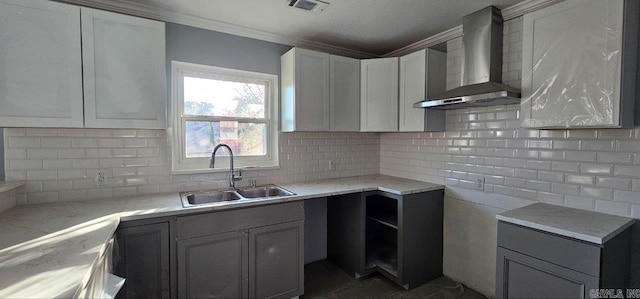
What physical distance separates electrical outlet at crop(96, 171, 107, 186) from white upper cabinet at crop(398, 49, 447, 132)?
2.65m

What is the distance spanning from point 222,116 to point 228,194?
0.73 meters

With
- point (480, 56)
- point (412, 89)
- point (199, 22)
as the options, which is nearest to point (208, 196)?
point (199, 22)

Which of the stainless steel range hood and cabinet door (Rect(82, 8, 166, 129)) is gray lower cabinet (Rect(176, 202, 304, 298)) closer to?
cabinet door (Rect(82, 8, 166, 129))

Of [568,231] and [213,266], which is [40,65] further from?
[568,231]

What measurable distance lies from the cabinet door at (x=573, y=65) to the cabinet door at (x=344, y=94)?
4.87 feet

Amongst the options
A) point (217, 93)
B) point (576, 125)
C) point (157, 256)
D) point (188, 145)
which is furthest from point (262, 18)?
point (576, 125)

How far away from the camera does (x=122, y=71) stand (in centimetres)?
193

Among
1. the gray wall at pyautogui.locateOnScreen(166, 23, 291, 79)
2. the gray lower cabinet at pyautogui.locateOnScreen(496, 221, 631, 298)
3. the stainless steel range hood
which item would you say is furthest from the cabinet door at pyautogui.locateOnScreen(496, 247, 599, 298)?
the gray wall at pyautogui.locateOnScreen(166, 23, 291, 79)

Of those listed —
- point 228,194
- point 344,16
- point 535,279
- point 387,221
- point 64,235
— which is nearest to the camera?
point 64,235

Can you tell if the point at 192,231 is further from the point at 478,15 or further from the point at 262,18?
the point at 478,15

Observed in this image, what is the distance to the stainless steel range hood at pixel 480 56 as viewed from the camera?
7.29 ft

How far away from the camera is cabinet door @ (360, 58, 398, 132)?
2957mm

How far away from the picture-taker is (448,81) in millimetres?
2805

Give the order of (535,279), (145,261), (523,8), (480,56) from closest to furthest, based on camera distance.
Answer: (535,279), (145,261), (523,8), (480,56)
